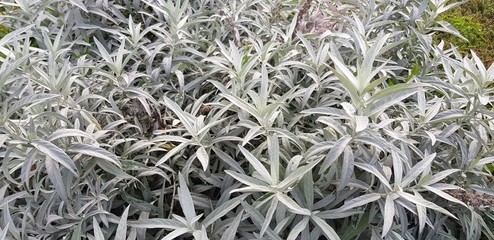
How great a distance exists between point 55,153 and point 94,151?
0.11 meters

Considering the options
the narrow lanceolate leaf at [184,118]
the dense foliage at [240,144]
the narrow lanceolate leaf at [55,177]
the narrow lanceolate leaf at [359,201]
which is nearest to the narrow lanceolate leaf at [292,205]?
the dense foliage at [240,144]

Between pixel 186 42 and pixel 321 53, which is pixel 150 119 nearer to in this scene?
pixel 186 42

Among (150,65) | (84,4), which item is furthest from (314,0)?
(84,4)

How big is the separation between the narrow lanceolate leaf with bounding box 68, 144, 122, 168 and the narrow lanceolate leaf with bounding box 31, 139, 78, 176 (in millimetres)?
74

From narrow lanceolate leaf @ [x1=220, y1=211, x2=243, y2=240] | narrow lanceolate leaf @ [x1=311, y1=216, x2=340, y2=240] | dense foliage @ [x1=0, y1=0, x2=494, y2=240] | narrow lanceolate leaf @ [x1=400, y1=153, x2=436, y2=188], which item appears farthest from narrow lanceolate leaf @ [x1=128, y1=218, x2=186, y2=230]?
narrow lanceolate leaf @ [x1=400, y1=153, x2=436, y2=188]

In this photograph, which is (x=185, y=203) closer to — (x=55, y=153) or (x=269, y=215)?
(x=269, y=215)

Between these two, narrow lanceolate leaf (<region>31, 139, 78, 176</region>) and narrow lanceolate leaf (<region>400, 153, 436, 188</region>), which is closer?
narrow lanceolate leaf (<region>31, 139, 78, 176</region>)

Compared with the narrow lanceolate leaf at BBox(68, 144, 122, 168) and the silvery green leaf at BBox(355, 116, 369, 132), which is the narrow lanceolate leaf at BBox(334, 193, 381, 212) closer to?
the silvery green leaf at BBox(355, 116, 369, 132)

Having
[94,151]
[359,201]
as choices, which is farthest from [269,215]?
[94,151]

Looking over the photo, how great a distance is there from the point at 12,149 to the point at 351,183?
1.03 metres

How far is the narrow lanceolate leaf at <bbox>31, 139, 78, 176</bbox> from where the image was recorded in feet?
4.51

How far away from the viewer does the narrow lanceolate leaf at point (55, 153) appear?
1.38 m

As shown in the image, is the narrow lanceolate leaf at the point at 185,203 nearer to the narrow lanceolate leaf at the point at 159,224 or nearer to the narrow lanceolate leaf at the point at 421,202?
the narrow lanceolate leaf at the point at 159,224

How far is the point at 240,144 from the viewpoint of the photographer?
1752mm
